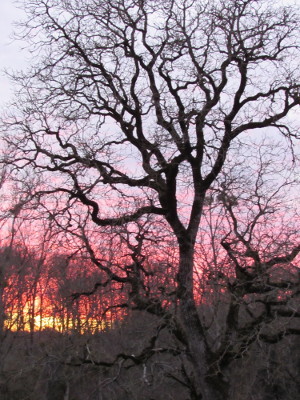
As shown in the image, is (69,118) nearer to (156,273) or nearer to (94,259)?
(94,259)

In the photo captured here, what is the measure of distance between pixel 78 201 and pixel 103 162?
3.70 ft

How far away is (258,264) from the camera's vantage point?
1012 cm

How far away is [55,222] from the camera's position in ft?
34.4

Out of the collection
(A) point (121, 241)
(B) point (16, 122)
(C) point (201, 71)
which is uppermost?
(C) point (201, 71)

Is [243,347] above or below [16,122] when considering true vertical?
below

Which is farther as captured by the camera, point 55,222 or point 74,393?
point 74,393

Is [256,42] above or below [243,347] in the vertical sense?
above

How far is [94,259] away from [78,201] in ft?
5.02

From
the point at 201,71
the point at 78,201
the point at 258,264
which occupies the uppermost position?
the point at 201,71

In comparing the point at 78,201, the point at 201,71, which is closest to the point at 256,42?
the point at 201,71

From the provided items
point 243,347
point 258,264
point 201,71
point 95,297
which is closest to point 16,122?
point 201,71

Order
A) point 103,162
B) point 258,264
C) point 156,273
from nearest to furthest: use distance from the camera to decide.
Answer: point 258,264 → point 103,162 → point 156,273

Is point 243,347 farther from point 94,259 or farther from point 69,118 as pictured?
point 69,118

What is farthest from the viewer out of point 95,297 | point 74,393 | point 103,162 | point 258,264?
point 74,393
